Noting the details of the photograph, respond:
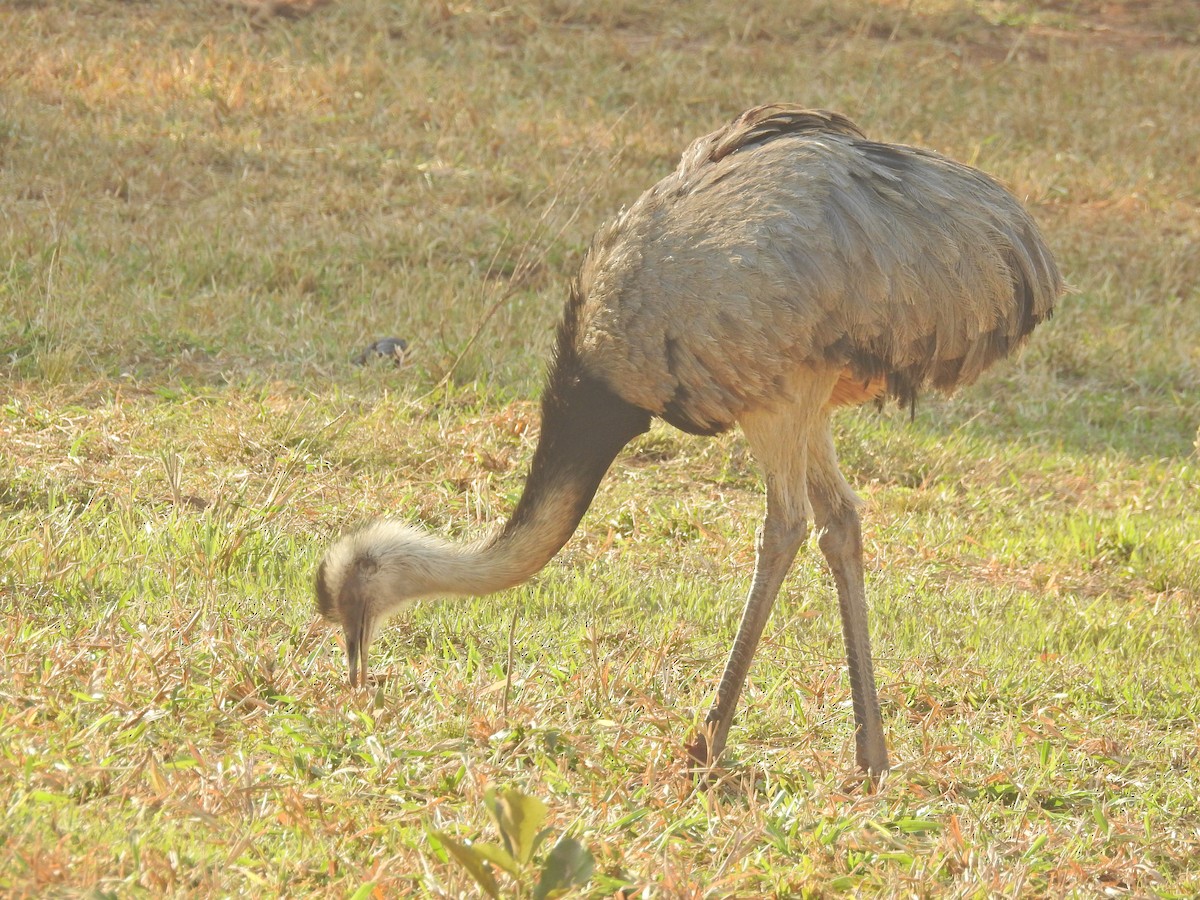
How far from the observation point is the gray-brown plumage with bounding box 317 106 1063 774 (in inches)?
140

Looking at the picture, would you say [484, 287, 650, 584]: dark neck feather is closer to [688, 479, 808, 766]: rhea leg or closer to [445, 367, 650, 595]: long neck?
[445, 367, 650, 595]: long neck

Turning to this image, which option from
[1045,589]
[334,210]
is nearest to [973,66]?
[334,210]

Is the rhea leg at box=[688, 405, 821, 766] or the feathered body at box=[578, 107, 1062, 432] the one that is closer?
the feathered body at box=[578, 107, 1062, 432]

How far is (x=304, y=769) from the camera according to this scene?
10.7 feet

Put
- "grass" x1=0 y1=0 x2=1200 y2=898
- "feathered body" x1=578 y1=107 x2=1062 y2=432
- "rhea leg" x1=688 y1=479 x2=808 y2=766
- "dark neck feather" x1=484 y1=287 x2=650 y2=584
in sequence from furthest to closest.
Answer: "dark neck feather" x1=484 y1=287 x2=650 y2=584 < "rhea leg" x1=688 y1=479 x2=808 y2=766 < "feathered body" x1=578 y1=107 x2=1062 y2=432 < "grass" x1=0 y1=0 x2=1200 y2=898

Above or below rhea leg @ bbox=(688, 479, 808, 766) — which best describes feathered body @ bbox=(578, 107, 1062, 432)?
above

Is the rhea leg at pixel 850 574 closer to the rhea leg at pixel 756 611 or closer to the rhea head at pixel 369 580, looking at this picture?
the rhea leg at pixel 756 611

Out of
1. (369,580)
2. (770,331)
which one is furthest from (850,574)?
(369,580)

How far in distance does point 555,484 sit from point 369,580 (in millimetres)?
542

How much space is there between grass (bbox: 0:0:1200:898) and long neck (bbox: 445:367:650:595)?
0.27 m

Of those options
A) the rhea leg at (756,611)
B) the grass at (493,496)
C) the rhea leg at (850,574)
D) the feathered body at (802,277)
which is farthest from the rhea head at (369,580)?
the rhea leg at (850,574)

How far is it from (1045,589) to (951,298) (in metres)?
1.82

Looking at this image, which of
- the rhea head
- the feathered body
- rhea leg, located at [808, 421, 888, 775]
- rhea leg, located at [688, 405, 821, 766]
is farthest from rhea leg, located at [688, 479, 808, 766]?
the rhea head

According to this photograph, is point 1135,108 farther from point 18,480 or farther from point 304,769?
point 304,769
